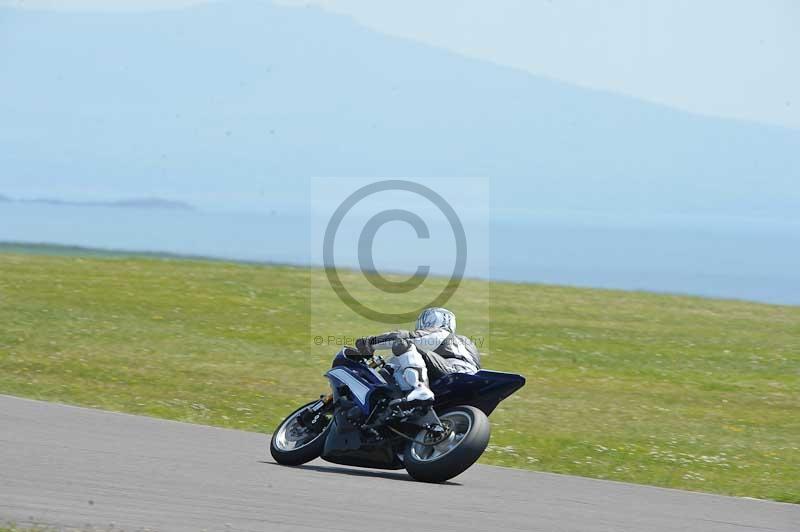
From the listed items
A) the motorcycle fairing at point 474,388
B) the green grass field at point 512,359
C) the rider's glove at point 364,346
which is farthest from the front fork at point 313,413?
the green grass field at point 512,359

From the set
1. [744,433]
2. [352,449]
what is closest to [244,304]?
[744,433]

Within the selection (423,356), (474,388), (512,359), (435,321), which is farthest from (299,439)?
(512,359)

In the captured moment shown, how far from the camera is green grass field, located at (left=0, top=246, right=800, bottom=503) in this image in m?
14.6

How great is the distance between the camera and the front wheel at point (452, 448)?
983 centimetres

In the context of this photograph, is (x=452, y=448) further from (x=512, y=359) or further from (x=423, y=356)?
(x=512, y=359)

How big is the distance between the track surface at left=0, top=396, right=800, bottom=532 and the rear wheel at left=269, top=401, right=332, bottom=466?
16 centimetres

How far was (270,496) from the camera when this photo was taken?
9.23 meters

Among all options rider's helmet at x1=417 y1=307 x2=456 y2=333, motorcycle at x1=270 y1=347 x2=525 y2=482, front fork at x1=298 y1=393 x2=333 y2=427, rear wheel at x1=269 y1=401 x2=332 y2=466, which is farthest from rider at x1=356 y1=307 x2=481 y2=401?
rear wheel at x1=269 y1=401 x2=332 y2=466

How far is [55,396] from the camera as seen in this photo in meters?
Answer: 15.6

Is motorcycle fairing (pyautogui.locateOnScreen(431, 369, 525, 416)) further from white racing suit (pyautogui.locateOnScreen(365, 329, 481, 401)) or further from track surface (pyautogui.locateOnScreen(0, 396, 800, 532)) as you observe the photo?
track surface (pyautogui.locateOnScreen(0, 396, 800, 532))

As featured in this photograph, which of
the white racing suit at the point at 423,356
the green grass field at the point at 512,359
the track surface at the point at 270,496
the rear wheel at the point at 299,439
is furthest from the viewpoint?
the green grass field at the point at 512,359

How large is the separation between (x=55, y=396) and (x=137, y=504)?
739 centimetres

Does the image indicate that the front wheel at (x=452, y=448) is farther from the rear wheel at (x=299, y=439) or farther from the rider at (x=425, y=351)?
the rear wheel at (x=299, y=439)

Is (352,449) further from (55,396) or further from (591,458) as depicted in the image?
(55,396)
